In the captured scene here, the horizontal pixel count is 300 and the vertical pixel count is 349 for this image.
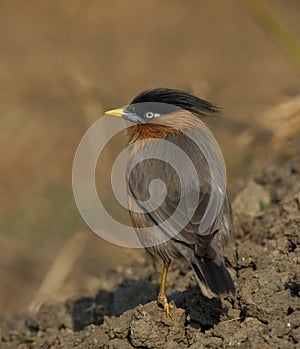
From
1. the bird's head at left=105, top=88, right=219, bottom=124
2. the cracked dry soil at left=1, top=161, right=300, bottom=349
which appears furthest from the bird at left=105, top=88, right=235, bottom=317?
the cracked dry soil at left=1, top=161, right=300, bottom=349

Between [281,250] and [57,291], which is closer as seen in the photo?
[281,250]

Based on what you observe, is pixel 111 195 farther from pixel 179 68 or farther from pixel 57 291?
pixel 179 68

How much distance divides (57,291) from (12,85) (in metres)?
7.10

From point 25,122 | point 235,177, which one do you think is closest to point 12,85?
point 25,122

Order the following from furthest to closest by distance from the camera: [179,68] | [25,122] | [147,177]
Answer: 1. [179,68]
2. [25,122]
3. [147,177]

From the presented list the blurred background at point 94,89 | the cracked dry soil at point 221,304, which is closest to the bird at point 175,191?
the cracked dry soil at point 221,304

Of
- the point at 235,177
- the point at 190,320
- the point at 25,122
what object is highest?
the point at 25,122

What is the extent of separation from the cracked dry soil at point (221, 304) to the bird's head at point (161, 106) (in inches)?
44.5

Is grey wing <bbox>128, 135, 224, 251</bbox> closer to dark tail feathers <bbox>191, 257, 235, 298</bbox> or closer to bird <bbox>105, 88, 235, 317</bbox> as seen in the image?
bird <bbox>105, 88, 235, 317</bbox>

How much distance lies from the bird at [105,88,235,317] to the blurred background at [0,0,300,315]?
6.68 feet

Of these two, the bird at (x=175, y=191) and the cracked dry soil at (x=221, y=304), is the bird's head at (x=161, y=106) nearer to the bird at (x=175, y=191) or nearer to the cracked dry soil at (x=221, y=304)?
the bird at (x=175, y=191)

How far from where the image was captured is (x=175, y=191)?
21.5 ft

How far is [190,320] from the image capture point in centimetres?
629

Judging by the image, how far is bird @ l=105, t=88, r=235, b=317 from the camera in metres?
6.15
